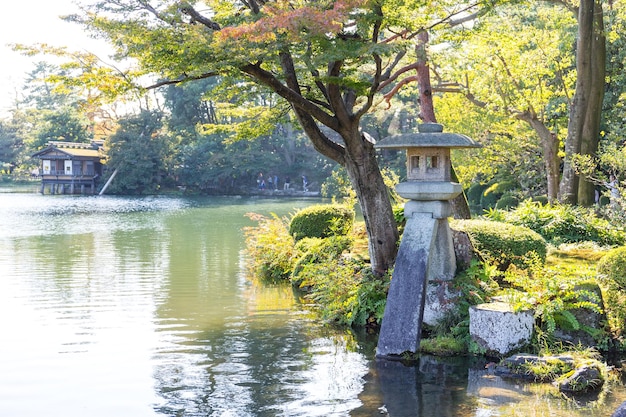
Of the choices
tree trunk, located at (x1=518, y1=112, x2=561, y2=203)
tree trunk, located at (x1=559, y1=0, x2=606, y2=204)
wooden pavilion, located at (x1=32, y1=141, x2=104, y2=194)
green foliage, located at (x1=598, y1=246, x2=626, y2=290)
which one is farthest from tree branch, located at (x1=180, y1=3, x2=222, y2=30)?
wooden pavilion, located at (x1=32, y1=141, x2=104, y2=194)

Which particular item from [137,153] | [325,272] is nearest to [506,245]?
[325,272]

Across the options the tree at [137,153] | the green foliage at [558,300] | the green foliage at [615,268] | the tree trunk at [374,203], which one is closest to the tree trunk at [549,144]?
the tree trunk at [374,203]

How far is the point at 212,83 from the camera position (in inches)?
2028

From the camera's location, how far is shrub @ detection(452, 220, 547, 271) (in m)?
9.71

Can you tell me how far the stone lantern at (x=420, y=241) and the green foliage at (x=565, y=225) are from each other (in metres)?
4.22

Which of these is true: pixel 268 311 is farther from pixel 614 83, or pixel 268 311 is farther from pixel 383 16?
pixel 614 83

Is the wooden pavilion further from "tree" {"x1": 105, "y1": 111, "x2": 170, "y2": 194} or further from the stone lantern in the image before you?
the stone lantern

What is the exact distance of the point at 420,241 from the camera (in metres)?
8.56

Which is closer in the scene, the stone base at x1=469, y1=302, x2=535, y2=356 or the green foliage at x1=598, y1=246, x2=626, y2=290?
the stone base at x1=469, y1=302, x2=535, y2=356

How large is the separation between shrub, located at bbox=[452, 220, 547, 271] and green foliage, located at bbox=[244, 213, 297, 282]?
5.28m

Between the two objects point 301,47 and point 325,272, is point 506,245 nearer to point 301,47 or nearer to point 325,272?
point 325,272

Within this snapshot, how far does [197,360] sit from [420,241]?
3.06 metres

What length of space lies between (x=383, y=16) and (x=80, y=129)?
52.8m

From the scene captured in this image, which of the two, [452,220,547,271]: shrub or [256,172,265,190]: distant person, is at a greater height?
[256,172,265,190]: distant person
